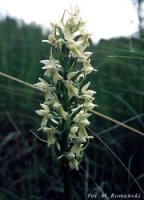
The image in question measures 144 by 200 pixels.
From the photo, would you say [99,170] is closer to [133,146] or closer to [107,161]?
[107,161]

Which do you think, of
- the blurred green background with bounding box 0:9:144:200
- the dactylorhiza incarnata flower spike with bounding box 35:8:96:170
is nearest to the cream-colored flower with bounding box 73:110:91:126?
the dactylorhiza incarnata flower spike with bounding box 35:8:96:170

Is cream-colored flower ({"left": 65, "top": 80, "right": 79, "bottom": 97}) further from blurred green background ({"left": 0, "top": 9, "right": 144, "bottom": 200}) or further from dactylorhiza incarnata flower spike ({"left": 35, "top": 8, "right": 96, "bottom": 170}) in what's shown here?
blurred green background ({"left": 0, "top": 9, "right": 144, "bottom": 200})

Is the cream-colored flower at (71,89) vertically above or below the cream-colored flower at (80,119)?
above

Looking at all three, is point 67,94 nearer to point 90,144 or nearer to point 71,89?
point 71,89

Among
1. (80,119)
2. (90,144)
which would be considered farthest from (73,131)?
(90,144)

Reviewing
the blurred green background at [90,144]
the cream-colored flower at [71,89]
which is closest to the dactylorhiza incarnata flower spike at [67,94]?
the cream-colored flower at [71,89]

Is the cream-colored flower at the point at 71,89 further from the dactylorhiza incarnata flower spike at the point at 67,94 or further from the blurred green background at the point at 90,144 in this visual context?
the blurred green background at the point at 90,144

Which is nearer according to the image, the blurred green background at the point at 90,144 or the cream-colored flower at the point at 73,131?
the cream-colored flower at the point at 73,131
